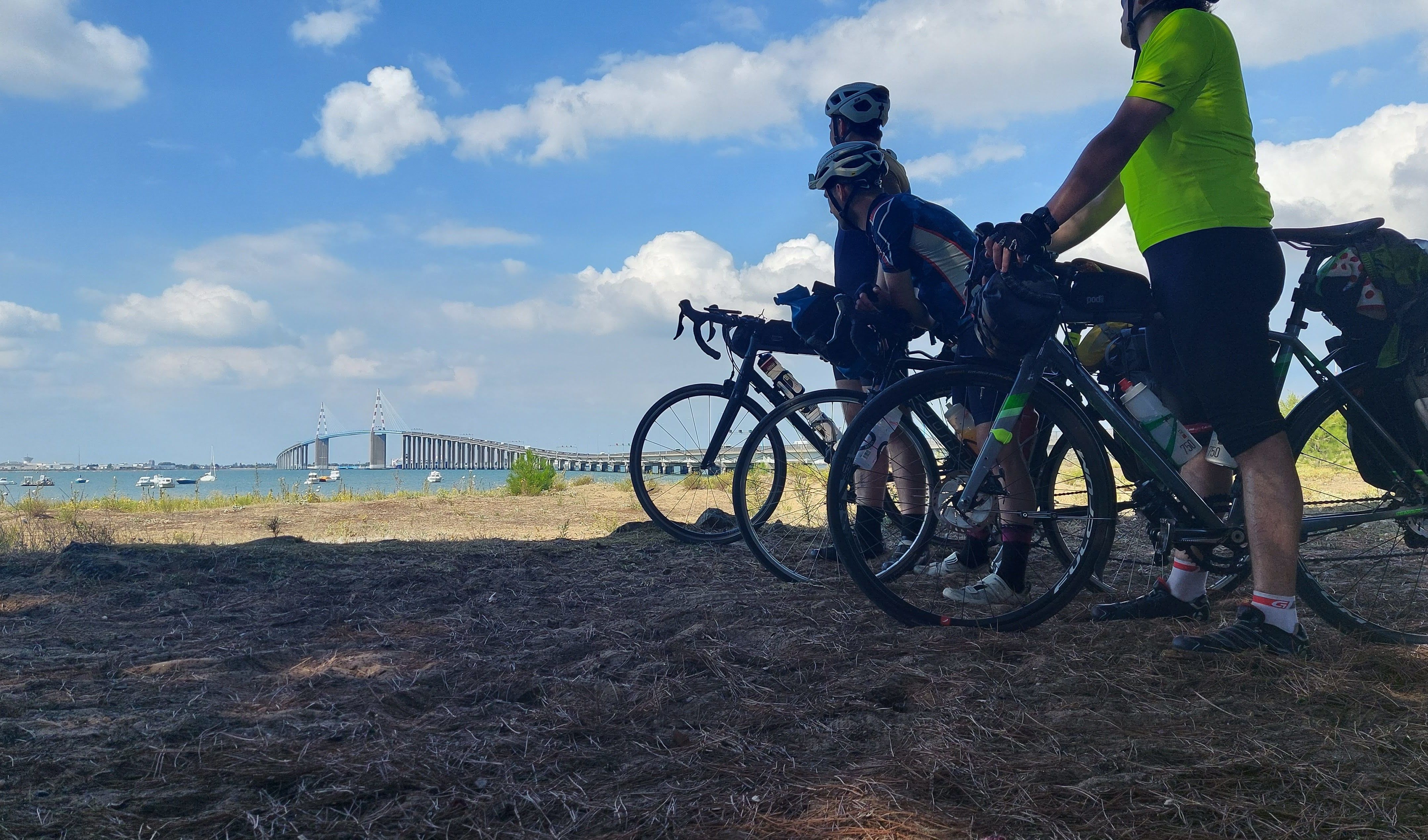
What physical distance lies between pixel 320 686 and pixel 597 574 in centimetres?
176

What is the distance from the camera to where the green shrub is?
43.8ft

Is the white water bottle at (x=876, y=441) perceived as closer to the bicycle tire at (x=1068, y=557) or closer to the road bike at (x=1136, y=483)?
the road bike at (x=1136, y=483)

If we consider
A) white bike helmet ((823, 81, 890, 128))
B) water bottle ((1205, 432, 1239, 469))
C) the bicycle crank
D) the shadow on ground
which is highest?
white bike helmet ((823, 81, 890, 128))

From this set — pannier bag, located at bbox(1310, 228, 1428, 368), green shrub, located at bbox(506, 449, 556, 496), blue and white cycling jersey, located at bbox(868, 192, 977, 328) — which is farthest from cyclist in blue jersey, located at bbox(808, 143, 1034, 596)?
green shrub, located at bbox(506, 449, 556, 496)

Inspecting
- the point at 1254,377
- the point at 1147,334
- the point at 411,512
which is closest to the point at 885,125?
the point at 1147,334

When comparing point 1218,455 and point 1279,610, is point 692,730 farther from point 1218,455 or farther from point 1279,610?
point 1218,455

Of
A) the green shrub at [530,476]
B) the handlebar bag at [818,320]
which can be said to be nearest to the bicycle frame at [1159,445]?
the handlebar bag at [818,320]

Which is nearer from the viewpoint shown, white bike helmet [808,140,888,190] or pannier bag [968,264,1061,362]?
pannier bag [968,264,1061,362]

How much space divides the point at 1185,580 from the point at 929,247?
4.68 ft

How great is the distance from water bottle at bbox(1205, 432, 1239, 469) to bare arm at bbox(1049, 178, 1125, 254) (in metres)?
0.79

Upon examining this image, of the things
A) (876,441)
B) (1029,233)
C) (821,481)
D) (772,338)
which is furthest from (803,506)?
(1029,233)

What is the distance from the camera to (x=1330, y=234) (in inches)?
106

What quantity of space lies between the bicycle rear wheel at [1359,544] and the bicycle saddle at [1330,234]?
0.41m

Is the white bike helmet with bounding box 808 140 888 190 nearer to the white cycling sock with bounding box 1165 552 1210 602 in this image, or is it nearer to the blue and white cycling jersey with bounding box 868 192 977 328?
the blue and white cycling jersey with bounding box 868 192 977 328
